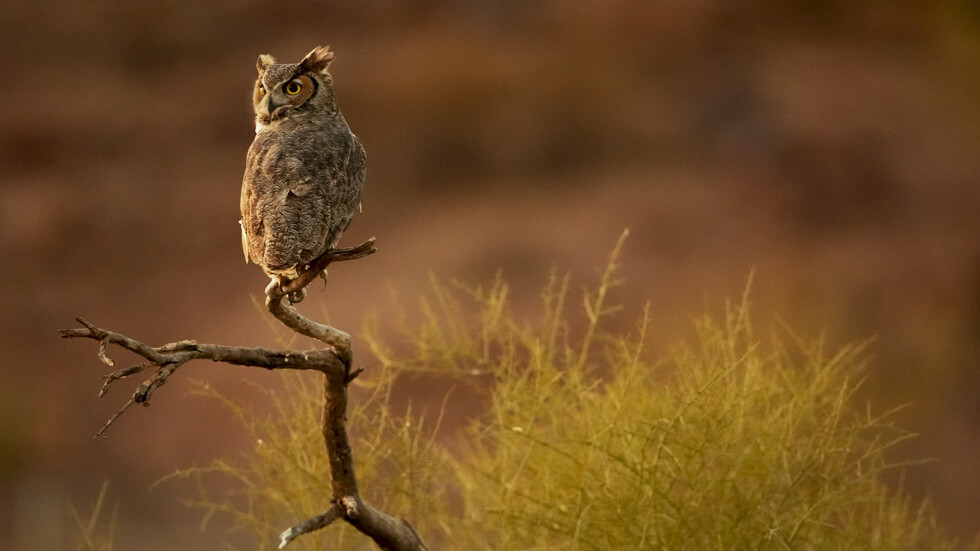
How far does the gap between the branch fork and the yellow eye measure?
19.0 inches

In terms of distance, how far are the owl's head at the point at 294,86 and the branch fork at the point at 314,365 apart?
1.47ft

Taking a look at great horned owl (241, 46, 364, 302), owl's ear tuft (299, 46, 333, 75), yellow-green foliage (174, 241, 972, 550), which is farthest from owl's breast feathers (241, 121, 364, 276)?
yellow-green foliage (174, 241, 972, 550)

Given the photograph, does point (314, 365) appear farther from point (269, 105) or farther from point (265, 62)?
point (265, 62)

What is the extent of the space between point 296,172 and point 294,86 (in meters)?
0.35

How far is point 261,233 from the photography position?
254 cm

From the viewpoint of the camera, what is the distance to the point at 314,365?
9.66 feet

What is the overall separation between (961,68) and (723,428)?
19.3 ft

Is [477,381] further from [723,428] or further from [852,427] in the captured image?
[852,427]

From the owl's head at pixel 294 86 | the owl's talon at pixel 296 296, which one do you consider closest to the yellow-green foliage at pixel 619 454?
the owl's talon at pixel 296 296

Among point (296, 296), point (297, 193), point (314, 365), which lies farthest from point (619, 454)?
point (297, 193)

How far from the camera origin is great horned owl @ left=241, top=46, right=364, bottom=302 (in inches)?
99.0

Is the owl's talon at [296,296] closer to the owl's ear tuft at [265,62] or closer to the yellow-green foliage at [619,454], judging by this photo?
the owl's ear tuft at [265,62]

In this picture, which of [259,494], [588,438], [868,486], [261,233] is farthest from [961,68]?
[261,233]

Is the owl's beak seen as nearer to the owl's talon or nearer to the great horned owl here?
the great horned owl
